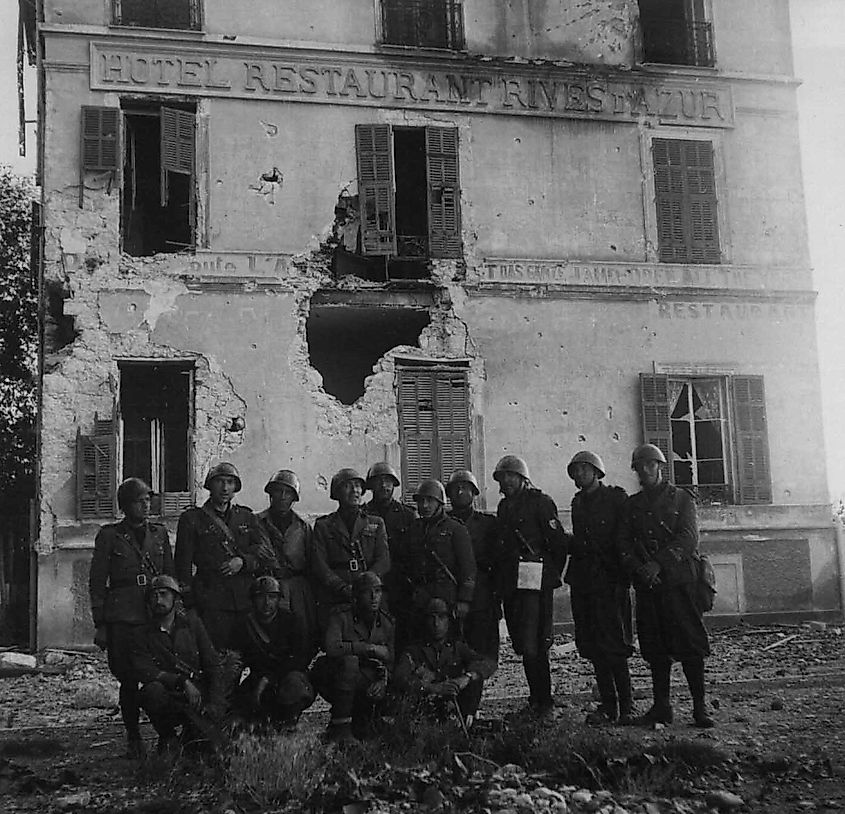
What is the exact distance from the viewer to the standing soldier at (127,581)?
7223mm

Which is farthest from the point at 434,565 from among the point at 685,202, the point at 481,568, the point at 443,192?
the point at 685,202

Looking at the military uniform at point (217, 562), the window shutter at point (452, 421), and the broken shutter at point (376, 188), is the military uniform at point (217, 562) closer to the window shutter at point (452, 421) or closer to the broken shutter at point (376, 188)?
the window shutter at point (452, 421)

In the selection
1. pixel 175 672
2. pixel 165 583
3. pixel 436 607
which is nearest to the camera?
pixel 175 672

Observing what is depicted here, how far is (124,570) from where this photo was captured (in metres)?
7.41

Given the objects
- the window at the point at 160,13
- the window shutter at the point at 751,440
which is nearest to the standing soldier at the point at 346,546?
the window shutter at the point at 751,440

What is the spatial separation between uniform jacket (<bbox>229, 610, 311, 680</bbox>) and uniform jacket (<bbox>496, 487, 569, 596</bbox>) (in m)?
1.52

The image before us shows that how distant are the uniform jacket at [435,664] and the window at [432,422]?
20.3 feet

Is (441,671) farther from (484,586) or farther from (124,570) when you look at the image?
(124,570)

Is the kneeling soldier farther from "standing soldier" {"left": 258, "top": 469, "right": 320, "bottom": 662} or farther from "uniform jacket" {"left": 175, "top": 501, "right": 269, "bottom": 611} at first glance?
→ "uniform jacket" {"left": 175, "top": 501, "right": 269, "bottom": 611}

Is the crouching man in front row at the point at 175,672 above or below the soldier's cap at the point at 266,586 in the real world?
below

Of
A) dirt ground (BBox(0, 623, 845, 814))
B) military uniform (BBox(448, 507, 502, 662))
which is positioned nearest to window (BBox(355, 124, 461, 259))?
dirt ground (BBox(0, 623, 845, 814))

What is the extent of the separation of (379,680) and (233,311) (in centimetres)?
727

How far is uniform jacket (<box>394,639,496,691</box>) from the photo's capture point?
23.2 ft

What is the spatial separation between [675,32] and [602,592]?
10016 mm
